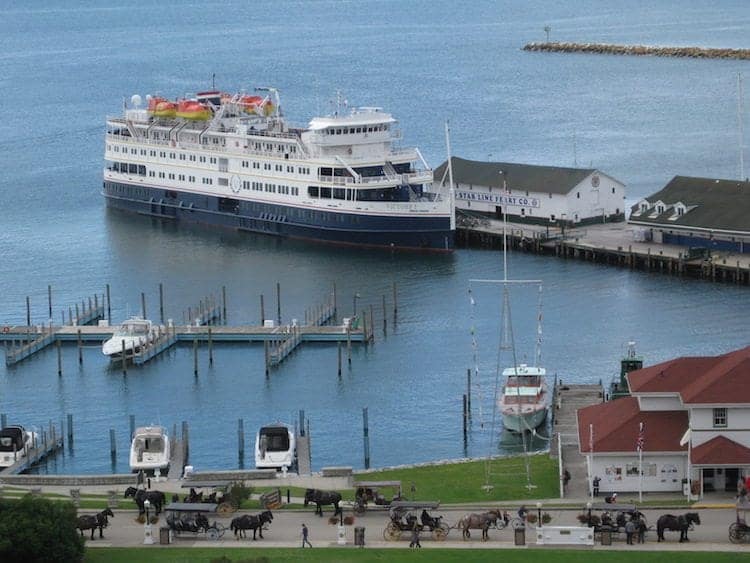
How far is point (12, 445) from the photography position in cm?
7750

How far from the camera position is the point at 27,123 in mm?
189625

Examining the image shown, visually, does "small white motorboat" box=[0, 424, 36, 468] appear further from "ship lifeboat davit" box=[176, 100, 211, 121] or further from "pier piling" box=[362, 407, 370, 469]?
"ship lifeboat davit" box=[176, 100, 211, 121]

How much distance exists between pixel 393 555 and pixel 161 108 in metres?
84.8

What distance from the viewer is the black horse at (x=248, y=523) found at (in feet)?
190

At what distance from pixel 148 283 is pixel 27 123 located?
263 feet

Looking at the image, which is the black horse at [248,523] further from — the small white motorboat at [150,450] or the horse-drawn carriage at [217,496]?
the small white motorboat at [150,450]

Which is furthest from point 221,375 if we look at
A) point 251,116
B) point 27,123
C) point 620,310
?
point 27,123

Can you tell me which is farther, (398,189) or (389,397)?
(398,189)

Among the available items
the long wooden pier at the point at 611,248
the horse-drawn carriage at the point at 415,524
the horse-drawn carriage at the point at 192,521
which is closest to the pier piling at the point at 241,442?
the horse-drawn carriage at the point at 192,521

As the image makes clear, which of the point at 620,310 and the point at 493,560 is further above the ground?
the point at 620,310

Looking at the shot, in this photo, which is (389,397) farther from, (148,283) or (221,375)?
(148,283)

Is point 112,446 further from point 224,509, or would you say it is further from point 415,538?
point 415,538

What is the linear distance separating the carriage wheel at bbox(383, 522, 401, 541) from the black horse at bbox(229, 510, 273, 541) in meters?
3.29

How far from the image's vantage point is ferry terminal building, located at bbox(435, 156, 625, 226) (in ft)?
390
